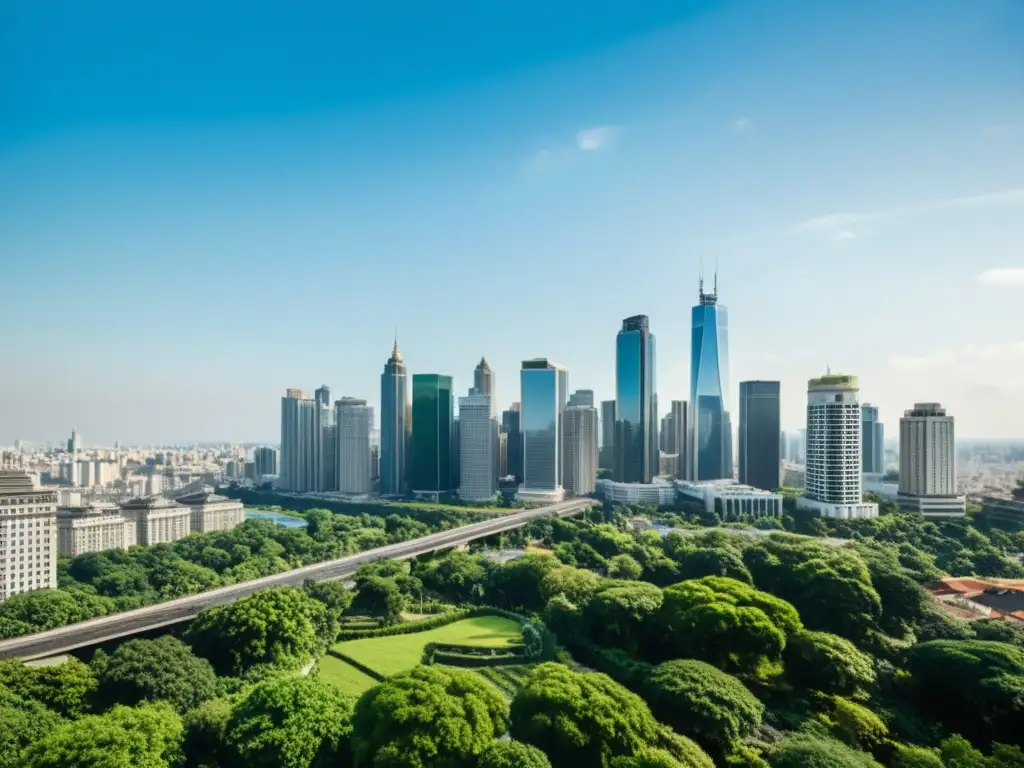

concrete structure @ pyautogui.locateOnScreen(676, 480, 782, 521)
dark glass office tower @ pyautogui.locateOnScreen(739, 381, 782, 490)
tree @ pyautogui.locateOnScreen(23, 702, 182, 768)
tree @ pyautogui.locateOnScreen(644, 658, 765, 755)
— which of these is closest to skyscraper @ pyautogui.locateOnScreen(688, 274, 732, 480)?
dark glass office tower @ pyautogui.locateOnScreen(739, 381, 782, 490)

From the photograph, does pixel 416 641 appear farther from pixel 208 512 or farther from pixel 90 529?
pixel 208 512

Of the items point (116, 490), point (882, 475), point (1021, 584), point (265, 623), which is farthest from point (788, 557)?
point (116, 490)

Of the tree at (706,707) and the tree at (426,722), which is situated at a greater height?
the tree at (426,722)

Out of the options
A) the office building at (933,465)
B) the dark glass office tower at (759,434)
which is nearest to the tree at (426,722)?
the office building at (933,465)

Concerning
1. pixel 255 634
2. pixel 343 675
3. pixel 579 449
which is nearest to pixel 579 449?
pixel 579 449

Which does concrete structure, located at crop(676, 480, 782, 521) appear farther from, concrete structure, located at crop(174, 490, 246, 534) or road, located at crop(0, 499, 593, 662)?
concrete structure, located at crop(174, 490, 246, 534)

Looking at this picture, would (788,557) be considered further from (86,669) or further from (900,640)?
(86,669)

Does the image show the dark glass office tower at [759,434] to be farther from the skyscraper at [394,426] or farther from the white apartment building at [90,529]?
the white apartment building at [90,529]
